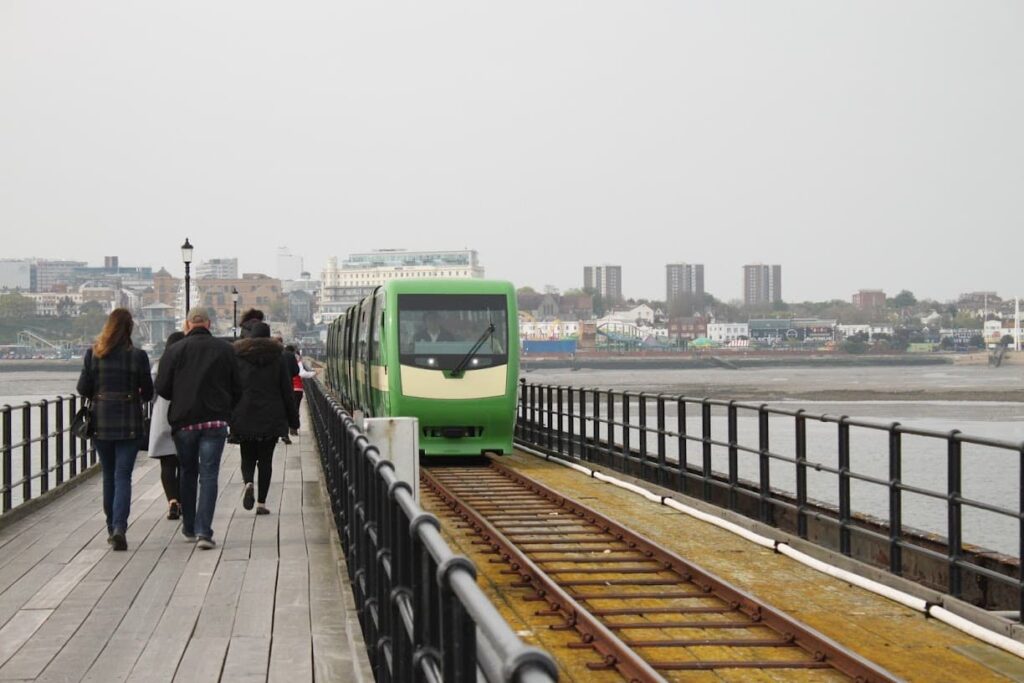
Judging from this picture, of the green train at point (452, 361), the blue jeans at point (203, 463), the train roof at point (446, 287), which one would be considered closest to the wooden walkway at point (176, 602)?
the blue jeans at point (203, 463)

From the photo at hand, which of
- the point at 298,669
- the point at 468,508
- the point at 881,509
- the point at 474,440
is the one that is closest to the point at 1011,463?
the point at 881,509

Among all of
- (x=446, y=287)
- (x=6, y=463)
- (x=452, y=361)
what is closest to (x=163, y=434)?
(x=6, y=463)

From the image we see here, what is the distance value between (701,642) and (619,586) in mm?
2149

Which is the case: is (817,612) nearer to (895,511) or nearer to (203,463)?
(895,511)

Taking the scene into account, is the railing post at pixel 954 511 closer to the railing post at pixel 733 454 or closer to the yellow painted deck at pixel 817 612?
the yellow painted deck at pixel 817 612

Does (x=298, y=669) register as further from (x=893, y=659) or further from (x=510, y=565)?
(x=510, y=565)

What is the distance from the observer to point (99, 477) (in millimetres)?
17953

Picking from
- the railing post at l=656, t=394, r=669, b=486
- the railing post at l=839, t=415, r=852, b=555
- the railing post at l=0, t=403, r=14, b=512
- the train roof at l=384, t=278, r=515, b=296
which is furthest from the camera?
the train roof at l=384, t=278, r=515, b=296

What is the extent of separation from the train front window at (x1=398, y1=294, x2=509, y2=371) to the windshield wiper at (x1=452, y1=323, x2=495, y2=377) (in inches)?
0.6

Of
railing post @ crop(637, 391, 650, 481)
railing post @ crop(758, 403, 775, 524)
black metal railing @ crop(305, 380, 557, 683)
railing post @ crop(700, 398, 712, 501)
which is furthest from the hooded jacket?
railing post @ crop(637, 391, 650, 481)

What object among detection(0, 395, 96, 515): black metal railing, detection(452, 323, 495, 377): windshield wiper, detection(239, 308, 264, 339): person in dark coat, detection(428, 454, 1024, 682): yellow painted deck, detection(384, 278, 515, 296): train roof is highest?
detection(384, 278, 515, 296): train roof

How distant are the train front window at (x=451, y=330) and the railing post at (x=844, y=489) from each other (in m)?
11.3

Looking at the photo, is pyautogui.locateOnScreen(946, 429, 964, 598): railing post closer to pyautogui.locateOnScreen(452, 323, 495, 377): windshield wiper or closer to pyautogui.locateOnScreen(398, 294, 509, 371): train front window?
pyautogui.locateOnScreen(452, 323, 495, 377): windshield wiper

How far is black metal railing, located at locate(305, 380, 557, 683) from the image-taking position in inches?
110
